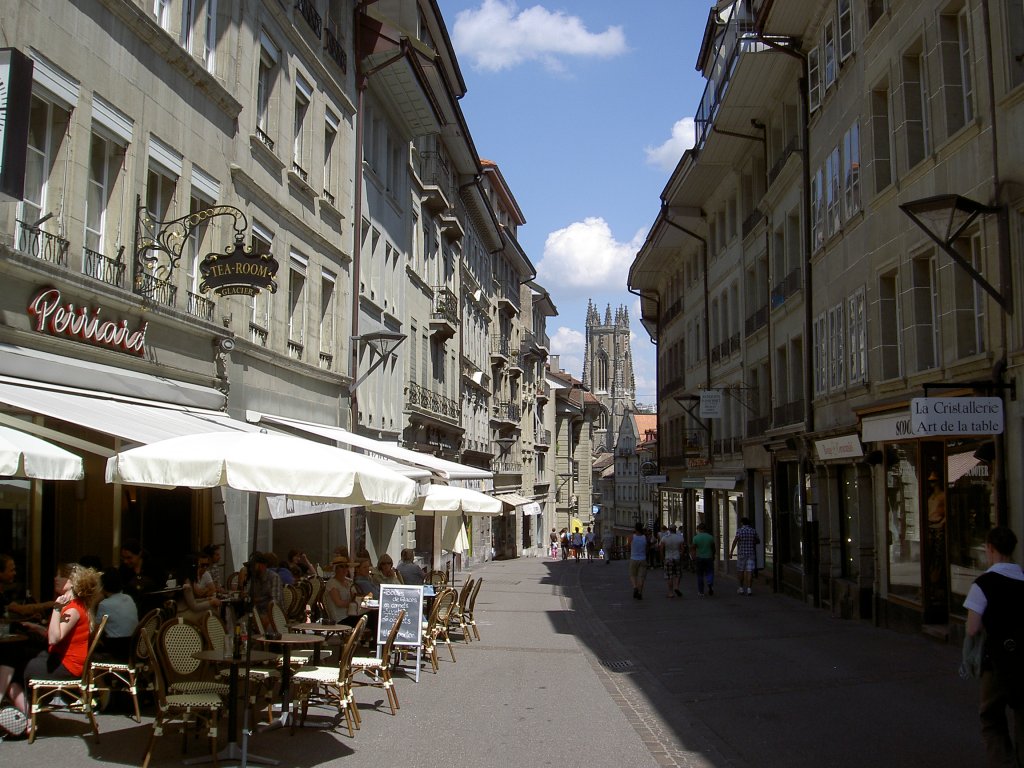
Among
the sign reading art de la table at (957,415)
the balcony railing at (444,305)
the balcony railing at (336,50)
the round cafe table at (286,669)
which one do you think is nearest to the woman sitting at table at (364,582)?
the round cafe table at (286,669)

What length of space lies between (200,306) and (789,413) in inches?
581

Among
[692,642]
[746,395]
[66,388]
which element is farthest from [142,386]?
[746,395]

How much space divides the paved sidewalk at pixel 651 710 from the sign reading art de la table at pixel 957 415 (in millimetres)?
2901

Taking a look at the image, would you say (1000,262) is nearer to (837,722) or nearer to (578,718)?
(837,722)

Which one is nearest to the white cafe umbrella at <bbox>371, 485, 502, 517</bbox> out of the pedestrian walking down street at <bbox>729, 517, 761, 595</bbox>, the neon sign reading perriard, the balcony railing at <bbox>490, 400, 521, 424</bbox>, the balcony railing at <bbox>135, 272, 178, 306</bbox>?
the balcony railing at <bbox>135, 272, 178, 306</bbox>

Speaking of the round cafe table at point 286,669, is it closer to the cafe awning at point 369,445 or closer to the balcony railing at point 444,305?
the cafe awning at point 369,445

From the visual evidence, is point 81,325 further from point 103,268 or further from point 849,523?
point 849,523

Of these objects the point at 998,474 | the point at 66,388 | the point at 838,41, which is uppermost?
the point at 838,41

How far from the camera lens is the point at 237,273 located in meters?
14.1

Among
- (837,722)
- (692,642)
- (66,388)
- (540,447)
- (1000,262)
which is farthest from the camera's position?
(540,447)

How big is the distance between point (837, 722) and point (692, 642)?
683 centimetres

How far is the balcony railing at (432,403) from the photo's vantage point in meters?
32.2

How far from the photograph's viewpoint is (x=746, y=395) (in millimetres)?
30859

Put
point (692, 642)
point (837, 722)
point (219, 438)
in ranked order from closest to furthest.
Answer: point (219, 438) < point (837, 722) < point (692, 642)
